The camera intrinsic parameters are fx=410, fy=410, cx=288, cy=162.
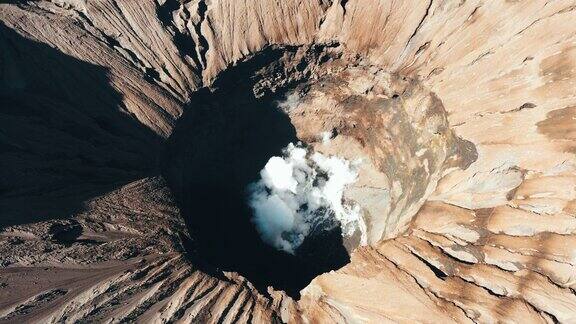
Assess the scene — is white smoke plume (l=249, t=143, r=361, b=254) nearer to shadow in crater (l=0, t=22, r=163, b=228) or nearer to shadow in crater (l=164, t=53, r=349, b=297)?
shadow in crater (l=164, t=53, r=349, b=297)

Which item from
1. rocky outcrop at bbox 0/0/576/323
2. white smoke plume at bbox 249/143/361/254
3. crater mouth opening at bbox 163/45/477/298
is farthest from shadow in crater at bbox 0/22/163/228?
white smoke plume at bbox 249/143/361/254

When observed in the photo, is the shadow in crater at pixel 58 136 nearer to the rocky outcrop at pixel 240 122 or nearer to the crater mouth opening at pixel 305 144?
the rocky outcrop at pixel 240 122

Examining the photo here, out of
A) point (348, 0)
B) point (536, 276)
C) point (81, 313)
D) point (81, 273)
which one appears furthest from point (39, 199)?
point (536, 276)

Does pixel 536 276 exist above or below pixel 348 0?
below

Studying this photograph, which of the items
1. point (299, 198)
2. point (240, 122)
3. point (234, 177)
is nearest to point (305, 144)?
point (299, 198)

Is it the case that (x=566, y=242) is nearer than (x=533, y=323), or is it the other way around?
(x=533, y=323)

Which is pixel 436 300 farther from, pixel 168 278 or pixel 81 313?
pixel 81 313
